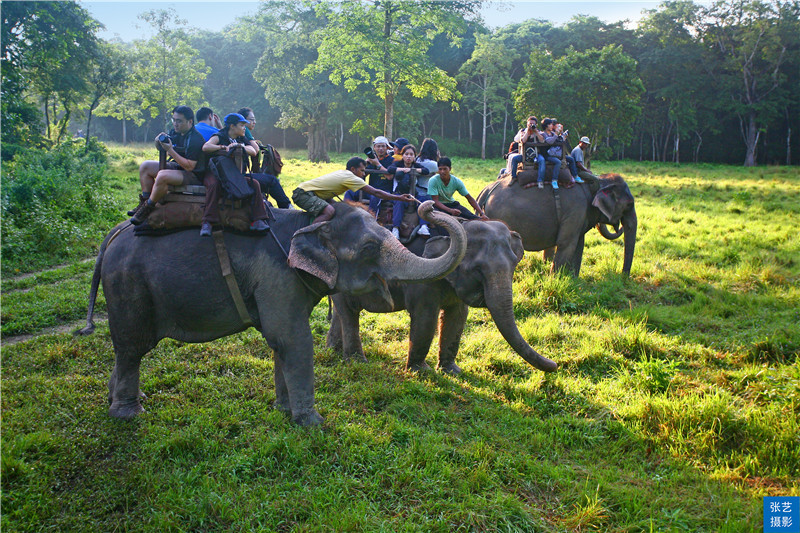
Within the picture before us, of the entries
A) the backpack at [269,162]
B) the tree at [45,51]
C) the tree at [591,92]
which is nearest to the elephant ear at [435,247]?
the backpack at [269,162]

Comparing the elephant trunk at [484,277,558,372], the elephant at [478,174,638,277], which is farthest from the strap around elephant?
the elephant at [478,174,638,277]

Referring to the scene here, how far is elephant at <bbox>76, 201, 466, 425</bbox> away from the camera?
14.9ft

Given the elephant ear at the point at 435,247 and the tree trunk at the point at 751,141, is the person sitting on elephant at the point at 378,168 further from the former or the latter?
the tree trunk at the point at 751,141

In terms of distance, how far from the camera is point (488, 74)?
43938 mm

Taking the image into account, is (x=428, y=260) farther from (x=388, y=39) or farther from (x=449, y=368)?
(x=388, y=39)

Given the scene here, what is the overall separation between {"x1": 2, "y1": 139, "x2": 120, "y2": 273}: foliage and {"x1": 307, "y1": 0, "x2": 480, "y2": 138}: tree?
11.0 meters

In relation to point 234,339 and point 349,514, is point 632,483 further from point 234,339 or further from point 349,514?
point 234,339

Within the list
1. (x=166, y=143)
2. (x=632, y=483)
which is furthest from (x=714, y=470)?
(x=166, y=143)

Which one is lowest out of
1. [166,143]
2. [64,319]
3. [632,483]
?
[632,483]

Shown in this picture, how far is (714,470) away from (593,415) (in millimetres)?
1163

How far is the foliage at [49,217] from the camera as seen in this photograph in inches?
408

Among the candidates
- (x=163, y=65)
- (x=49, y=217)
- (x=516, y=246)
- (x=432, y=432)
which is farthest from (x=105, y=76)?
A: (x=432, y=432)

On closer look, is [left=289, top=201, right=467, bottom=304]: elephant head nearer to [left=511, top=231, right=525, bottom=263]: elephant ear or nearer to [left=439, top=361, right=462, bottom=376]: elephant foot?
[left=511, top=231, right=525, bottom=263]: elephant ear

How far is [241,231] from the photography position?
4703mm
